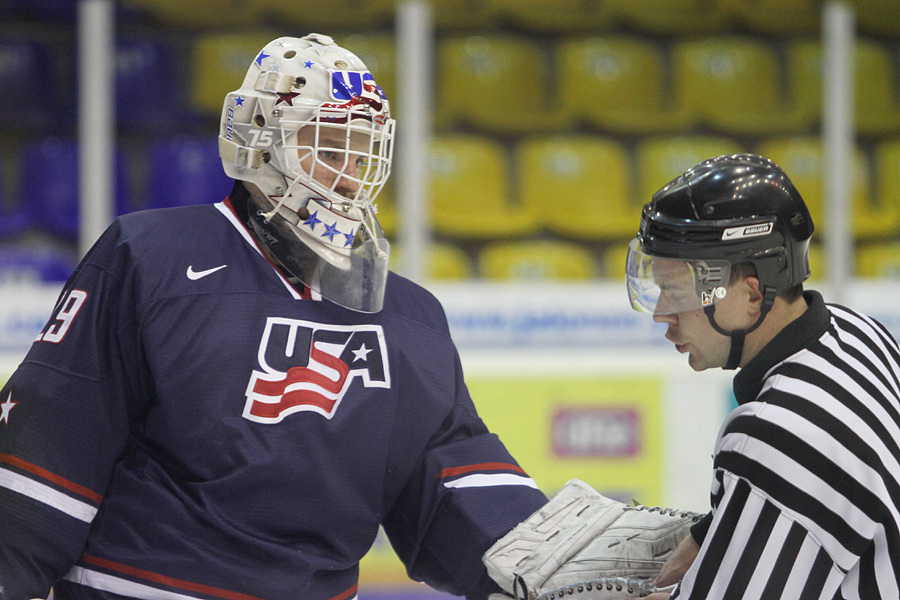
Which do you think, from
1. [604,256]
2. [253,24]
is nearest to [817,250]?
[604,256]

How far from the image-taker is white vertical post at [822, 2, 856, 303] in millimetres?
3672

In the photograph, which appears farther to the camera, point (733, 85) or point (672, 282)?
point (733, 85)

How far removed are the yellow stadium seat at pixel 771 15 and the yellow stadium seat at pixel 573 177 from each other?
786 millimetres

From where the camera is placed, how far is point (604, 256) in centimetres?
427

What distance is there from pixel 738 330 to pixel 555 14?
3.50 meters

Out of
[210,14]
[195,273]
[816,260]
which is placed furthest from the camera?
[816,260]

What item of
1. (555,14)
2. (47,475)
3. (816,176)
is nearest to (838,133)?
(816,176)

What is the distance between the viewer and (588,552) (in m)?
1.64

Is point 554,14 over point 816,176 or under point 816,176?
over

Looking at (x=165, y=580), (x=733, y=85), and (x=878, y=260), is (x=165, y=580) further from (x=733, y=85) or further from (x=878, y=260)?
(x=733, y=85)

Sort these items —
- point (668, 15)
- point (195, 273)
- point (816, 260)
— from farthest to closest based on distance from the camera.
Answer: point (668, 15)
point (816, 260)
point (195, 273)

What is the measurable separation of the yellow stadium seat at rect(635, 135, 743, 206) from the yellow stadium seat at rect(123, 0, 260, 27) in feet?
5.73

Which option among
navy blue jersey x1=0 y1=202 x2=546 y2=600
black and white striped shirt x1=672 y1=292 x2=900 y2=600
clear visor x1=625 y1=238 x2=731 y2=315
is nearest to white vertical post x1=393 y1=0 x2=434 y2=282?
navy blue jersey x1=0 y1=202 x2=546 y2=600

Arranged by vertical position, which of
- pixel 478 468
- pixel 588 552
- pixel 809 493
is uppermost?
pixel 809 493
